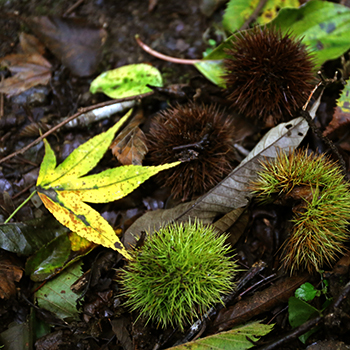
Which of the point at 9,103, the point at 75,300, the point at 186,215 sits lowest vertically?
the point at 75,300

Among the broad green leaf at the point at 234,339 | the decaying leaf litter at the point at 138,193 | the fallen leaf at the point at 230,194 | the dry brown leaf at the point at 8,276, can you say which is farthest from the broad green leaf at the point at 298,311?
the dry brown leaf at the point at 8,276

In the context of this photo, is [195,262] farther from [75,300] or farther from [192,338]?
[75,300]

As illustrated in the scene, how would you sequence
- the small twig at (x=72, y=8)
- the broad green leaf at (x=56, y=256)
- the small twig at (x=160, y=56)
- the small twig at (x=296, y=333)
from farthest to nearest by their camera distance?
the small twig at (x=72, y=8)
the small twig at (x=160, y=56)
the broad green leaf at (x=56, y=256)
the small twig at (x=296, y=333)

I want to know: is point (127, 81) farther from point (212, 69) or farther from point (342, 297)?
point (342, 297)

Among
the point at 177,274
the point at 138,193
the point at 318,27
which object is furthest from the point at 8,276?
the point at 318,27

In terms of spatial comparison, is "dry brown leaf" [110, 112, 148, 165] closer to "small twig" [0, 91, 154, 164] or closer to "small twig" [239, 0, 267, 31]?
"small twig" [0, 91, 154, 164]

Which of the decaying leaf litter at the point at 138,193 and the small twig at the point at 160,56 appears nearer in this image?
the decaying leaf litter at the point at 138,193

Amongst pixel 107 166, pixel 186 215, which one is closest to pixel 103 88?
pixel 107 166

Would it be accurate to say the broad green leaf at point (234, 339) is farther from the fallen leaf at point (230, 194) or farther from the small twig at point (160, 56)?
the small twig at point (160, 56)
